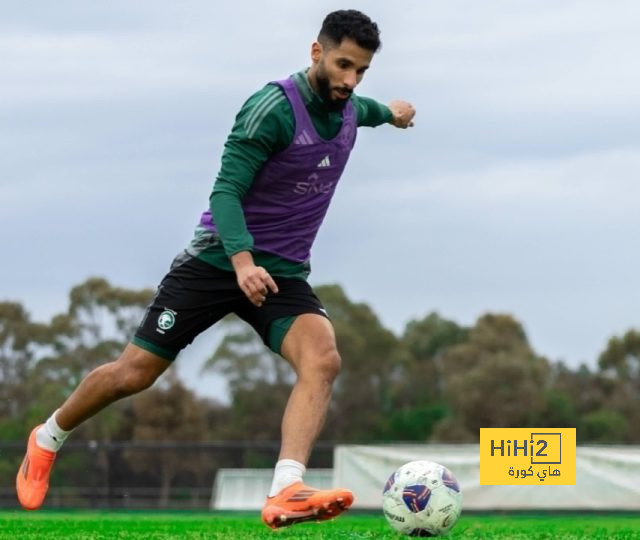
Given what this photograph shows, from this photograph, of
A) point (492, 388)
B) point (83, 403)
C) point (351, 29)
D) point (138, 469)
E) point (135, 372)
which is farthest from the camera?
point (492, 388)

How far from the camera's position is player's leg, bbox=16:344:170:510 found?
7.33 m

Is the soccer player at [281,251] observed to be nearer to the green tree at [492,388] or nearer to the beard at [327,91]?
the beard at [327,91]

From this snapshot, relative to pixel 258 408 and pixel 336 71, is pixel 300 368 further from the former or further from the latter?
pixel 258 408

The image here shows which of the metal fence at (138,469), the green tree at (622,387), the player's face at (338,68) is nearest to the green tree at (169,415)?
the green tree at (622,387)

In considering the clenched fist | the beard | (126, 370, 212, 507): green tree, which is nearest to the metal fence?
the clenched fist

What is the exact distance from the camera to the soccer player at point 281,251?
6.72 metres

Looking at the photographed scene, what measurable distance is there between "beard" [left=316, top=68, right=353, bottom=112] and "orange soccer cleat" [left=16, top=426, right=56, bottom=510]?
264cm

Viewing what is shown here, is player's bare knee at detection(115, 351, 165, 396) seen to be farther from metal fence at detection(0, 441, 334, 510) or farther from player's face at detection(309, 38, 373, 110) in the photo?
metal fence at detection(0, 441, 334, 510)

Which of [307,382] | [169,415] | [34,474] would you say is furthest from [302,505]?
[169,415]

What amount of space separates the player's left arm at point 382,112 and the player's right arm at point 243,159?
0.82 meters

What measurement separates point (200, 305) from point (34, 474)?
5.44 ft

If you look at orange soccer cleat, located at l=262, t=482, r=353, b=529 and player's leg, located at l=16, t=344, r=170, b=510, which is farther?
player's leg, located at l=16, t=344, r=170, b=510

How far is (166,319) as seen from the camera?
7.19 metres

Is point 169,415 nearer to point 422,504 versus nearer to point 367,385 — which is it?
point 367,385
